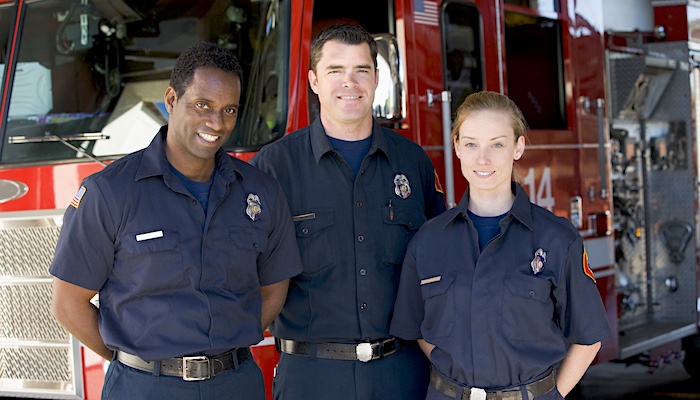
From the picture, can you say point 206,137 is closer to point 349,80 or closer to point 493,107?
point 349,80

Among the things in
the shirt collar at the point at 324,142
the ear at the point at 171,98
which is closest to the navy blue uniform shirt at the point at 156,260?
the ear at the point at 171,98

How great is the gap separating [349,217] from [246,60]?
1218 mm

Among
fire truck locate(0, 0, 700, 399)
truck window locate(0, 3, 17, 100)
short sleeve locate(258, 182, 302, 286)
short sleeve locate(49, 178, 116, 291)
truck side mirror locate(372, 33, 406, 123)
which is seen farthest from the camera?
truck window locate(0, 3, 17, 100)

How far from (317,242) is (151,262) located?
73 cm

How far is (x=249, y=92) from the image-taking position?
13.2 feet

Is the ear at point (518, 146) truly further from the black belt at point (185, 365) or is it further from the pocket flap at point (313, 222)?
the black belt at point (185, 365)

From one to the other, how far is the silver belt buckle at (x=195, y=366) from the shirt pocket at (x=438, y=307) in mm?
692

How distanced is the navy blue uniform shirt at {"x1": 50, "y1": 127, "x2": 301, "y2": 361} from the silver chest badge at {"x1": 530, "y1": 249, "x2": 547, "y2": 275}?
0.86 metres

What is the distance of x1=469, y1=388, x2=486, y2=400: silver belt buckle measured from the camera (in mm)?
2680

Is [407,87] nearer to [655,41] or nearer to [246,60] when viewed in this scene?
[246,60]

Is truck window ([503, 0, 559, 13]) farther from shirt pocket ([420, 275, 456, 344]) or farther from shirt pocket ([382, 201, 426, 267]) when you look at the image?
shirt pocket ([420, 275, 456, 344])

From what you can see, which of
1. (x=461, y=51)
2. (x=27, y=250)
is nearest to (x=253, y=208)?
(x=27, y=250)

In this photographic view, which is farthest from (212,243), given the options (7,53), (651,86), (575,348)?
(651,86)

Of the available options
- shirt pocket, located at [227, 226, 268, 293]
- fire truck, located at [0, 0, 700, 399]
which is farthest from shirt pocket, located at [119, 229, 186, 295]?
fire truck, located at [0, 0, 700, 399]
